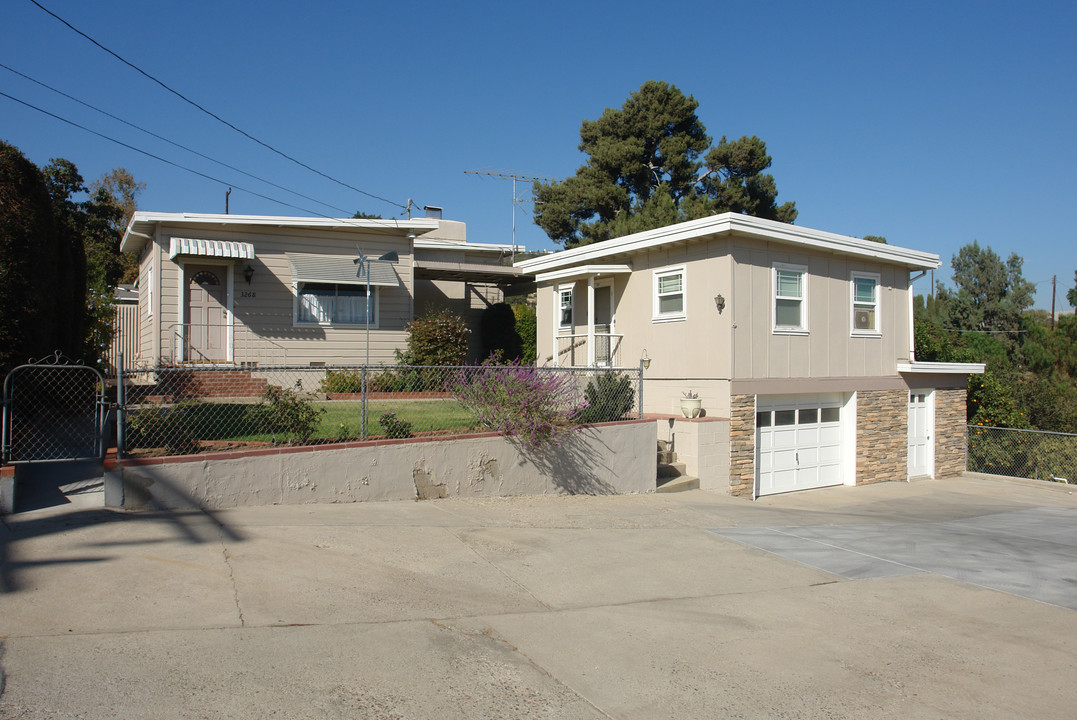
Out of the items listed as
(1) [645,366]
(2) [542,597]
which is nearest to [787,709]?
(2) [542,597]

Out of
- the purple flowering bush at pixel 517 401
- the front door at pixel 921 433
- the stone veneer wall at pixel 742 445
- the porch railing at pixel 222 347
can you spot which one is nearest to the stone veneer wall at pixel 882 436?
the front door at pixel 921 433

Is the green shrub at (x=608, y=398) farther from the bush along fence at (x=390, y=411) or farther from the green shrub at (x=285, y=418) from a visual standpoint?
the green shrub at (x=285, y=418)

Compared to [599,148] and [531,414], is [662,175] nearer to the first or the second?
[599,148]

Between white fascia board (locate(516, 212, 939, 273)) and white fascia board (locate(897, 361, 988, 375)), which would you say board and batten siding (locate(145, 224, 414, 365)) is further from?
white fascia board (locate(897, 361, 988, 375))

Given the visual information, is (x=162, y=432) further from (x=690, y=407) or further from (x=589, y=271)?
(x=589, y=271)

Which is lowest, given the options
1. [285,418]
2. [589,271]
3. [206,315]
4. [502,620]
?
[502,620]

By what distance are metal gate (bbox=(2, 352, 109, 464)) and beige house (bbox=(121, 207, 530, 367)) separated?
443 cm

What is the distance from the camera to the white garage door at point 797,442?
14.2 m

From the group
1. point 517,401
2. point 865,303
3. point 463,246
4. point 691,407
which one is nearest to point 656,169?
point 463,246

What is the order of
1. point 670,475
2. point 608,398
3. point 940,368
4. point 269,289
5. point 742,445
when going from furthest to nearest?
point 940,368 → point 269,289 → point 742,445 → point 670,475 → point 608,398

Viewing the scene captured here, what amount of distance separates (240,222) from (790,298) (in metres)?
11.4

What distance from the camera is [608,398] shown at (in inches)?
451

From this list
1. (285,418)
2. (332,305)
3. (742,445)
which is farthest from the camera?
(332,305)

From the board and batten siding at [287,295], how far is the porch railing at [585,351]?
3.82 m
